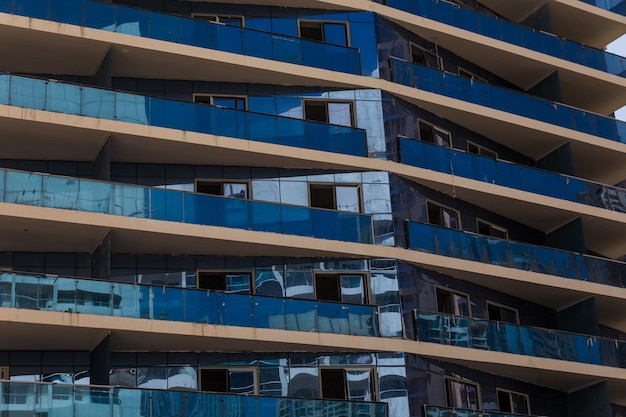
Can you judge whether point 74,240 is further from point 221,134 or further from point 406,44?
point 406,44

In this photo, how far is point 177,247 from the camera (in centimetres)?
4066

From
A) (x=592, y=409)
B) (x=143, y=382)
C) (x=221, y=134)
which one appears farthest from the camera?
(x=592, y=409)

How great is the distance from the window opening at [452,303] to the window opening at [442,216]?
94.2 inches

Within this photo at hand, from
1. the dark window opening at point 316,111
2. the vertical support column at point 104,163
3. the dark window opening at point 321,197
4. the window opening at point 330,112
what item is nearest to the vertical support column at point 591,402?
the dark window opening at point 321,197

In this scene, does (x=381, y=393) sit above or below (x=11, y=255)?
below

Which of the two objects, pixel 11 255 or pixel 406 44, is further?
pixel 406 44

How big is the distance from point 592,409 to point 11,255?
767 inches

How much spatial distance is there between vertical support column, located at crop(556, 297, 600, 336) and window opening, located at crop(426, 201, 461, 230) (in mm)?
5423

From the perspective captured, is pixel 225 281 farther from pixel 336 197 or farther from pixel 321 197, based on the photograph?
pixel 336 197

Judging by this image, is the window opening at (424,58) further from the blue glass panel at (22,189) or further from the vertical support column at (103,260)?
the blue glass panel at (22,189)

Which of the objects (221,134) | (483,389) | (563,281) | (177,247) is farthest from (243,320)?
(563,281)

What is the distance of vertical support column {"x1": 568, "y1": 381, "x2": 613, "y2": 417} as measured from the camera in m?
45.5

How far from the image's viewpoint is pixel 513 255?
46.0 m

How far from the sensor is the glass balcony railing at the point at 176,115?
3978 cm
